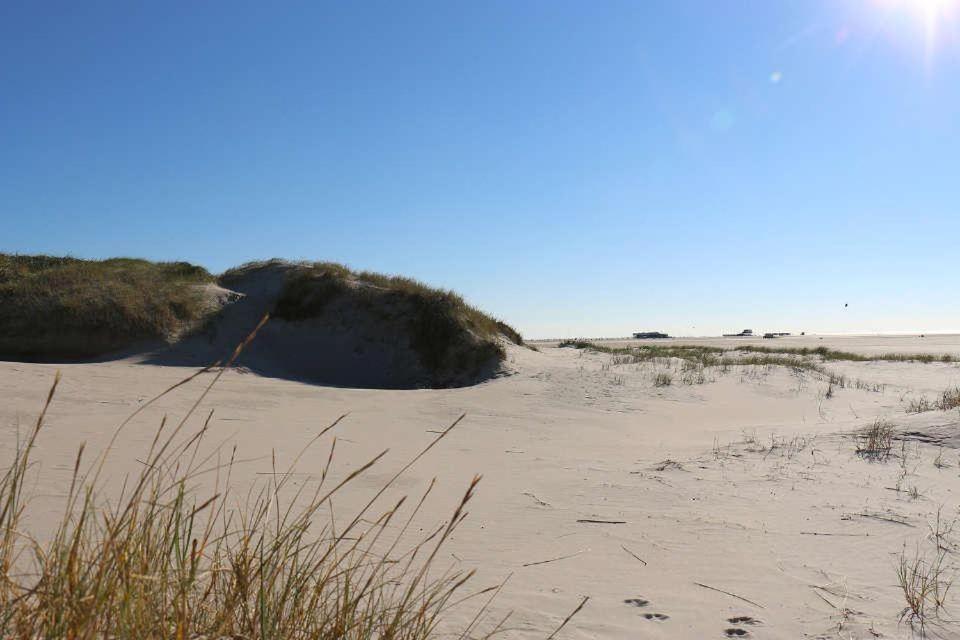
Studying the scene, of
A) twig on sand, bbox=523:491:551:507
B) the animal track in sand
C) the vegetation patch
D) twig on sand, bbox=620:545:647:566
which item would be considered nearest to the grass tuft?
twig on sand, bbox=523:491:551:507

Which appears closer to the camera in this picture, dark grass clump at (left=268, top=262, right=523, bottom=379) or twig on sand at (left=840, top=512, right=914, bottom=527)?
twig on sand at (left=840, top=512, right=914, bottom=527)

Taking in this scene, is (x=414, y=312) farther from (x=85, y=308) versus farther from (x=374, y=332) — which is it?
(x=85, y=308)

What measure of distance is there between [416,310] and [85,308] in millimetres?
7044

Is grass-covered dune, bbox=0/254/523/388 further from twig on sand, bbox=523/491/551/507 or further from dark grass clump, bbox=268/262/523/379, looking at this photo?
twig on sand, bbox=523/491/551/507

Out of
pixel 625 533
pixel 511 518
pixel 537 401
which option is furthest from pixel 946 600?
pixel 537 401

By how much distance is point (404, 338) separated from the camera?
47.2 ft

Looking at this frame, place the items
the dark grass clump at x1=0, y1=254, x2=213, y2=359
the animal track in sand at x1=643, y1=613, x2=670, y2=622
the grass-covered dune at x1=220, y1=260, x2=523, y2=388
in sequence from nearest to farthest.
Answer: the animal track in sand at x1=643, y1=613, x2=670, y2=622 < the dark grass clump at x1=0, y1=254, x2=213, y2=359 < the grass-covered dune at x1=220, y1=260, x2=523, y2=388

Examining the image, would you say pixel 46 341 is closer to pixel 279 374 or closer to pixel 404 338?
pixel 279 374

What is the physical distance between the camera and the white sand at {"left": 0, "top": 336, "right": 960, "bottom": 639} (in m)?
2.53

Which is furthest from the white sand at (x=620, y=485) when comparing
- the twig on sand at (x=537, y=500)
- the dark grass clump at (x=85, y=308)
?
the dark grass clump at (x=85, y=308)

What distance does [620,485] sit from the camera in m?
4.46

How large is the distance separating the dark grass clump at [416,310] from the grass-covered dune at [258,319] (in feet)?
0.09

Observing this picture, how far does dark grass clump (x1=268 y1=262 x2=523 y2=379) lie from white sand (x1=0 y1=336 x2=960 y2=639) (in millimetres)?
3996

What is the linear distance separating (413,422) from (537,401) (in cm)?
296
